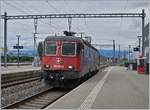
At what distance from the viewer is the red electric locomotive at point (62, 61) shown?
72.3ft

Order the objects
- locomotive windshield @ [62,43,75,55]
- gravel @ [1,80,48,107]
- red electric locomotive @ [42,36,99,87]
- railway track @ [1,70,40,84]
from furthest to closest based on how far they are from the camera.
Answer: railway track @ [1,70,40,84] → locomotive windshield @ [62,43,75,55] → red electric locomotive @ [42,36,99,87] → gravel @ [1,80,48,107]

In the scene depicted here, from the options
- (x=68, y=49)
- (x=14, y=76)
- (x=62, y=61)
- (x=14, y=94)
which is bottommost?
(x=14, y=94)

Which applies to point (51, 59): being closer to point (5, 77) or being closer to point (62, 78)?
point (62, 78)

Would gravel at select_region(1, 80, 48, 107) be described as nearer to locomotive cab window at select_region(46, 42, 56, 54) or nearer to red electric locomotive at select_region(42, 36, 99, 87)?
red electric locomotive at select_region(42, 36, 99, 87)

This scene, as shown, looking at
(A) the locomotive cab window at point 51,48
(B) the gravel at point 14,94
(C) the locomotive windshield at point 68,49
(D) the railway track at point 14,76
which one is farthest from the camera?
(D) the railway track at point 14,76

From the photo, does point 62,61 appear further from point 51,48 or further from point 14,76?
point 14,76

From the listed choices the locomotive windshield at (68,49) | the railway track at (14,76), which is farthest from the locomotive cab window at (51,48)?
the railway track at (14,76)

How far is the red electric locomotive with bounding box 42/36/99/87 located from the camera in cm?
2205

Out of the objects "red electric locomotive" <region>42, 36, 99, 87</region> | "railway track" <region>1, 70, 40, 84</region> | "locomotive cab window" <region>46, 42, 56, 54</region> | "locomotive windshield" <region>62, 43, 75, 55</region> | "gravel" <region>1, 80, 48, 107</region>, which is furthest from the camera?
"railway track" <region>1, 70, 40, 84</region>

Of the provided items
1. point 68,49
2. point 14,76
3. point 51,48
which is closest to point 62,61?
point 68,49

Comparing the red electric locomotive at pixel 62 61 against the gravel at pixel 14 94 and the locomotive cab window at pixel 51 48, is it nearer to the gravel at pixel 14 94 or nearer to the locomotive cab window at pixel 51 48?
the locomotive cab window at pixel 51 48

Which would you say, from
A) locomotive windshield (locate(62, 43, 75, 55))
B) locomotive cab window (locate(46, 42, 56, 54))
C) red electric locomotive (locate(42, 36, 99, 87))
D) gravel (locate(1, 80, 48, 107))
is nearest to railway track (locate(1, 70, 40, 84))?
gravel (locate(1, 80, 48, 107))

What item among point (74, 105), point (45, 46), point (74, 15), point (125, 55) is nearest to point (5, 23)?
point (74, 15)

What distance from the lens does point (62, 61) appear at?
22438mm
